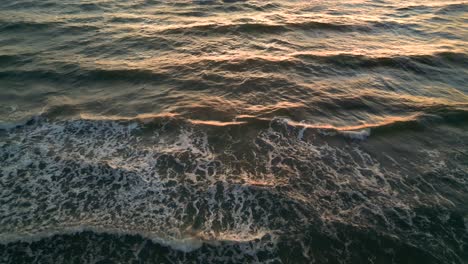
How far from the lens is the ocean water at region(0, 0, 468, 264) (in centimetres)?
645

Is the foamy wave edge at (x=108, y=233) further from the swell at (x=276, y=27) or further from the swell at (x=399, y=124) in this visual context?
the swell at (x=276, y=27)

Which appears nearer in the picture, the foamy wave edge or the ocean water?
the foamy wave edge

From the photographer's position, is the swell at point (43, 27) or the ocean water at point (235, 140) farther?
the swell at point (43, 27)

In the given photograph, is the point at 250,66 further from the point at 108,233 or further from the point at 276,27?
the point at 108,233

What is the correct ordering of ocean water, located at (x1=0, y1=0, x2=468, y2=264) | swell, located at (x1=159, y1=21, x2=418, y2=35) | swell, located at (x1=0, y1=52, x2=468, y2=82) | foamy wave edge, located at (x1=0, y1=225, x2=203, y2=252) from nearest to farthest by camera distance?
foamy wave edge, located at (x1=0, y1=225, x2=203, y2=252) → ocean water, located at (x1=0, y1=0, x2=468, y2=264) → swell, located at (x1=0, y1=52, x2=468, y2=82) → swell, located at (x1=159, y1=21, x2=418, y2=35)

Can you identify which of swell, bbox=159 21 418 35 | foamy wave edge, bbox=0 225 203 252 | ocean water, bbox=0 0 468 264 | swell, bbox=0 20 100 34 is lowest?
foamy wave edge, bbox=0 225 203 252

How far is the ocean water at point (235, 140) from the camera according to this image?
6.45 meters

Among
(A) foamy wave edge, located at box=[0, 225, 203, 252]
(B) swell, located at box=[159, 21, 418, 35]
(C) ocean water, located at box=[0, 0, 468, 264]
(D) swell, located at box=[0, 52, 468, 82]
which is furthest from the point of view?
(B) swell, located at box=[159, 21, 418, 35]

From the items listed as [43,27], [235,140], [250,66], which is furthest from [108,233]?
[43,27]

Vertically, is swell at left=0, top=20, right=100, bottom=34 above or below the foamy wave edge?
above

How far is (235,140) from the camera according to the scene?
9.02m

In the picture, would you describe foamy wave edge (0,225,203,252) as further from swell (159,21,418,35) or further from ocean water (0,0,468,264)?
swell (159,21,418,35)

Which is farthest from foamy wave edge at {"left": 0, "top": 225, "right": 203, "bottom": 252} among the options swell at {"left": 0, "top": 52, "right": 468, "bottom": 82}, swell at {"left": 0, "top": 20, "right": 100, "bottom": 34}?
swell at {"left": 0, "top": 20, "right": 100, "bottom": 34}

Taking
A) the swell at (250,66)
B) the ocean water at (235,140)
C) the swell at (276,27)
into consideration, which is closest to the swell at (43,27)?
the ocean water at (235,140)
